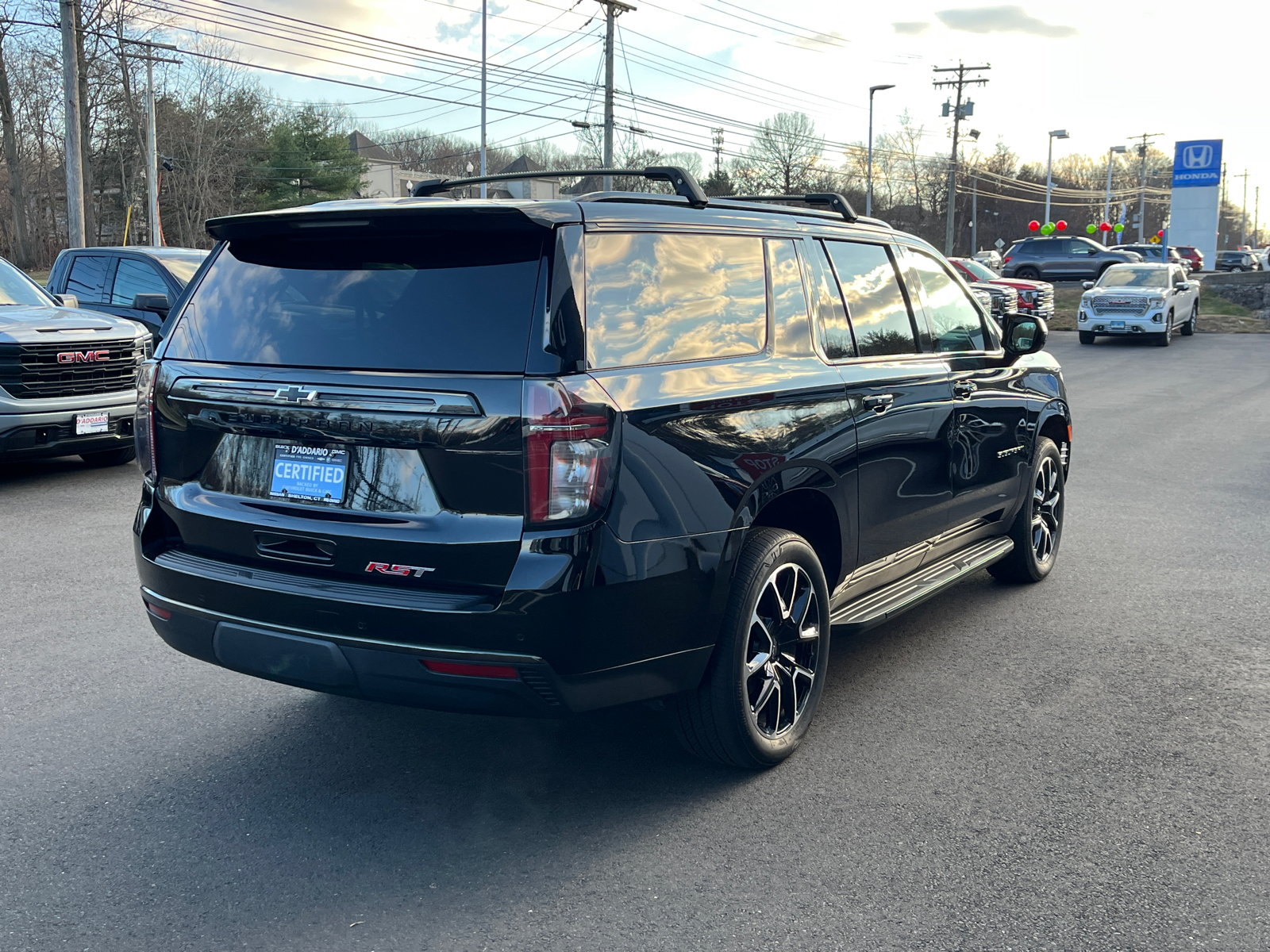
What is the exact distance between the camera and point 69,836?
3.37 m

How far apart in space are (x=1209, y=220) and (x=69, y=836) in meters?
50.5

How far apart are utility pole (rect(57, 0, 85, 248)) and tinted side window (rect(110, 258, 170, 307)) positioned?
40.6 ft

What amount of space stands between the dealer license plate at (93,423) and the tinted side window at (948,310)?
6932 mm

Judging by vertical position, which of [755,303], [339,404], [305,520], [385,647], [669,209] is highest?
[669,209]

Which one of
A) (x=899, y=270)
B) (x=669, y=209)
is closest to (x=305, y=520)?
(x=669, y=209)

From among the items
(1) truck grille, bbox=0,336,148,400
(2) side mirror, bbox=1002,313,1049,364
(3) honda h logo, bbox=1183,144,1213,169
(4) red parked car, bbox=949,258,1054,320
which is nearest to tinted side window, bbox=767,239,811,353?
(2) side mirror, bbox=1002,313,1049,364

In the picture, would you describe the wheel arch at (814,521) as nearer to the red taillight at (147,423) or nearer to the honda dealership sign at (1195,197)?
the red taillight at (147,423)

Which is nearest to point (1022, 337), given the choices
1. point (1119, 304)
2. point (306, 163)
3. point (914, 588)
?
point (914, 588)

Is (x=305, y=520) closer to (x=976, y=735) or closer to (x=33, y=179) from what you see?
(x=976, y=735)

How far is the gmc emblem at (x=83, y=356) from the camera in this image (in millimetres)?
9086

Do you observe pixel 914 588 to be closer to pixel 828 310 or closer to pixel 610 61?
pixel 828 310

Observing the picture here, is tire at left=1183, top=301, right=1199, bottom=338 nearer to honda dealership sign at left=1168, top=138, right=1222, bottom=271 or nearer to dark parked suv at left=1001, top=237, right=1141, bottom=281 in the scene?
dark parked suv at left=1001, top=237, right=1141, bottom=281

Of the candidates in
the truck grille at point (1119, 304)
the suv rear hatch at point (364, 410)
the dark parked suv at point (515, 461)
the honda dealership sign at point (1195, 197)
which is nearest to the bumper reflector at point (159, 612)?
the dark parked suv at point (515, 461)

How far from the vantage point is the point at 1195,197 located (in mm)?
46188
